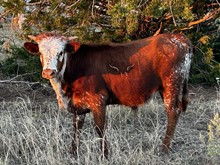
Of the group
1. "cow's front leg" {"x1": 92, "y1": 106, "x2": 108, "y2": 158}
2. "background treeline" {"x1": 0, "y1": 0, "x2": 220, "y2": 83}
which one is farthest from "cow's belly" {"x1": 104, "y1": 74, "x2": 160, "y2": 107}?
"background treeline" {"x1": 0, "y1": 0, "x2": 220, "y2": 83}

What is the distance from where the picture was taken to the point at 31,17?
7.53 metres

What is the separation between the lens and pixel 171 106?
5527 mm

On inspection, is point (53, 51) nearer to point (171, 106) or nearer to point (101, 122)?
point (101, 122)

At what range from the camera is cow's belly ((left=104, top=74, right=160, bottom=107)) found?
5.30m

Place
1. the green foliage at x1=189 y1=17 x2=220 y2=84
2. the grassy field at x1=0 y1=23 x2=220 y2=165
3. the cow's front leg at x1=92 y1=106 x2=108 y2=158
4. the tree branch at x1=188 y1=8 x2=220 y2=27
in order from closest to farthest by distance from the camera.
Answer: the grassy field at x1=0 y1=23 x2=220 y2=165 < the cow's front leg at x1=92 y1=106 x2=108 y2=158 < the tree branch at x1=188 y1=8 x2=220 y2=27 < the green foliage at x1=189 y1=17 x2=220 y2=84

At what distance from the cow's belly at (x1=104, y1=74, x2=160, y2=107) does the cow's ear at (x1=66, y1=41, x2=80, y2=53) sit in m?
0.55

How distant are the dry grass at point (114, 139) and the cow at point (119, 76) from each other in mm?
203

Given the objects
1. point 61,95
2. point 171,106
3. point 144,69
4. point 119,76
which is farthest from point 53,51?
point 171,106

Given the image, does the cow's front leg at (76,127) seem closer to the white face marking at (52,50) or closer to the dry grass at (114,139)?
the dry grass at (114,139)

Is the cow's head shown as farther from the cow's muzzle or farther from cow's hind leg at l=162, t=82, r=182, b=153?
cow's hind leg at l=162, t=82, r=182, b=153

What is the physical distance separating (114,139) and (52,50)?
1325 mm

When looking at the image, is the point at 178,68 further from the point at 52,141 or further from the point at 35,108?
the point at 35,108

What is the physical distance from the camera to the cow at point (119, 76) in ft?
16.9

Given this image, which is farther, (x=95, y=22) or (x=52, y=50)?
(x=95, y=22)
